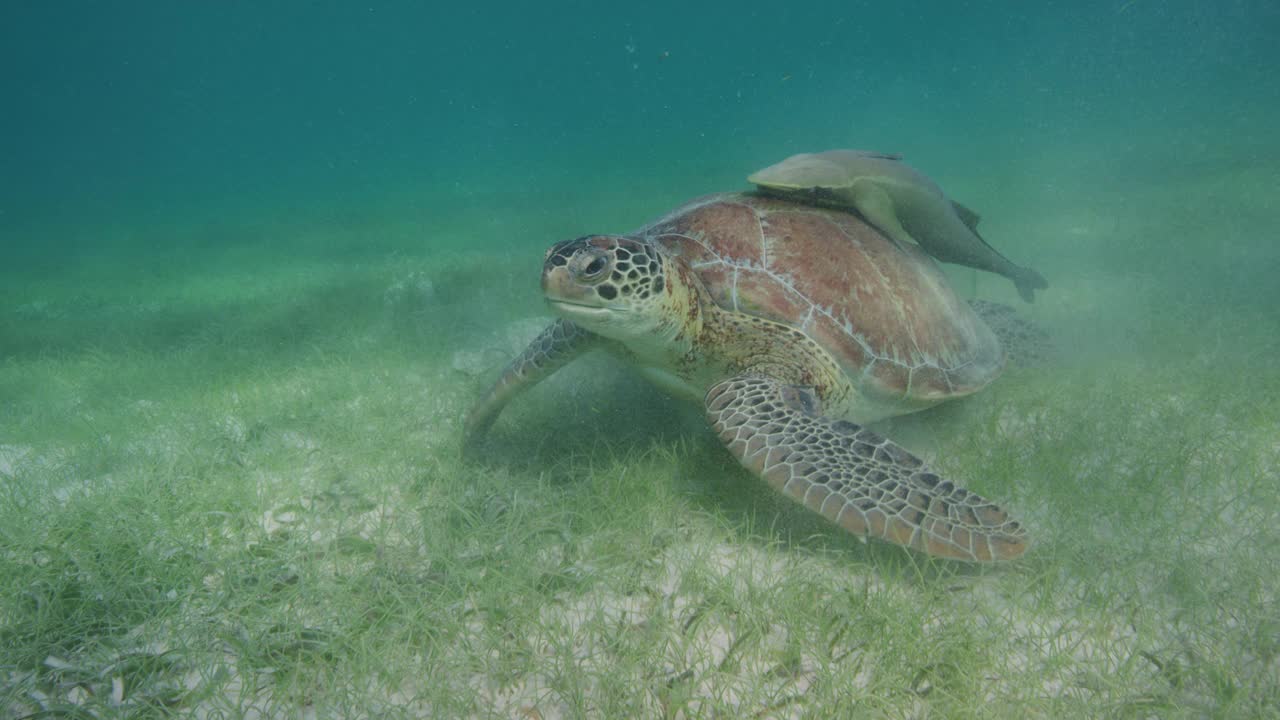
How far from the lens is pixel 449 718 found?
1.49 m

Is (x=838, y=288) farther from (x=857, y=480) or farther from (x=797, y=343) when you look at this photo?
(x=857, y=480)

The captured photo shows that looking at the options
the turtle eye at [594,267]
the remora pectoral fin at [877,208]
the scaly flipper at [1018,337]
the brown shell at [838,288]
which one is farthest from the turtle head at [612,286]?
the scaly flipper at [1018,337]

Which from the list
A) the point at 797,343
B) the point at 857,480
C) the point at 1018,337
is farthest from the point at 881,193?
the point at 857,480

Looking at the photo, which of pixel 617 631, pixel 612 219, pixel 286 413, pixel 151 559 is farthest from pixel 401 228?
pixel 617 631

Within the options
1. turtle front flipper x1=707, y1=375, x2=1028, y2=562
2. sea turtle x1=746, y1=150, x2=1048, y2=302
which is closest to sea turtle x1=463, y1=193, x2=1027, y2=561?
turtle front flipper x1=707, y1=375, x2=1028, y2=562

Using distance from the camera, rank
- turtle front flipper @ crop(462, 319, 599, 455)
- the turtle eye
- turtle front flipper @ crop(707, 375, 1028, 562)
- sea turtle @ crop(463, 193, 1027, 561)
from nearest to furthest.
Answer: turtle front flipper @ crop(707, 375, 1028, 562)
sea turtle @ crop(463, 193, 1027, 561)
the turtle eye
turtle front flipper @ crop(462, 319, 599, 455)

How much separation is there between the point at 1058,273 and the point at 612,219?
27.2 feet

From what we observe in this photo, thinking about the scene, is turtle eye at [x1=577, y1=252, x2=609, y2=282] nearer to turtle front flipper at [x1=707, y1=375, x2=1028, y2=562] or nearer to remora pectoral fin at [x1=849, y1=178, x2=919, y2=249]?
turtle front flipper at [x1=707, y1=375, x2=1028, y2=562]

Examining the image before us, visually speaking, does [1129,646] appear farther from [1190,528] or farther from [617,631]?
[617,631]

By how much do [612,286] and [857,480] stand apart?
1236 millimetres

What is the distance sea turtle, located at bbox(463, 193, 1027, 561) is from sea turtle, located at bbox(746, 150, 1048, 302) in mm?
121

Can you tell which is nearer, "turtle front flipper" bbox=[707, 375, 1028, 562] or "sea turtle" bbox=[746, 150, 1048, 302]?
"turtle front flipper" bbox=[707, 375, 1028, 562]

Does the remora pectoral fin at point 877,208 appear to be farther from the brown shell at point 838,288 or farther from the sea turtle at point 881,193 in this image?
the brown shell at point 838,288

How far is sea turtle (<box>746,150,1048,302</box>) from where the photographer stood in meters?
3.20
